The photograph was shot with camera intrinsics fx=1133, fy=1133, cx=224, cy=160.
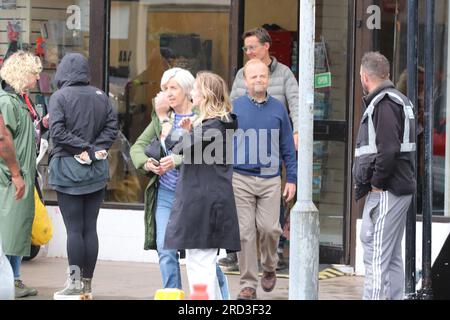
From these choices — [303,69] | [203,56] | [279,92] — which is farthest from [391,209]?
[203,56]

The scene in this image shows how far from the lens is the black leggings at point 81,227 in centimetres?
938

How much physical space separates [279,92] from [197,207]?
8.74 feet

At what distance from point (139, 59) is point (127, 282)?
265cm

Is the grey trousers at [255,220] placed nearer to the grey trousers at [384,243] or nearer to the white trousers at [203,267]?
the grey trousers at [384,243]

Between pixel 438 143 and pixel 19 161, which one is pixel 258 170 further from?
pixel 438 143

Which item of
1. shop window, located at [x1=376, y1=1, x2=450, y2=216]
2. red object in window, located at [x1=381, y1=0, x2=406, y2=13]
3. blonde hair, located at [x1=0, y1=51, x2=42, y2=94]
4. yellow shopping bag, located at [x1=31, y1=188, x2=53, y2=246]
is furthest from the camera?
red object in window, located at [x1=381, y1=0, x2=406, y2=13]

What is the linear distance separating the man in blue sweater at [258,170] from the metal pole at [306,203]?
848 mm

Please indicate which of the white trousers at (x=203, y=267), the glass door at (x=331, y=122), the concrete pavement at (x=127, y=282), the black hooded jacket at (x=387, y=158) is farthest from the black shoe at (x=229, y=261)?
the white trousers at (x=203, y=267)

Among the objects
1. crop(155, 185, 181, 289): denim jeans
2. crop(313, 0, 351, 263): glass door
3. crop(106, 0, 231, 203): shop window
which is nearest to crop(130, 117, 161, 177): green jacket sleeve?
crop(155, 185, 181, 289): denim jeans

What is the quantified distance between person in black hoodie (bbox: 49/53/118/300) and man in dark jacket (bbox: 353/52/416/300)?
222cm

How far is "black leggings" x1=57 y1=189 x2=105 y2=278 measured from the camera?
369 inches

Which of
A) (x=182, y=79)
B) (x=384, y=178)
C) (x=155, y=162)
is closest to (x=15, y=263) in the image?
(x=155, y=162)

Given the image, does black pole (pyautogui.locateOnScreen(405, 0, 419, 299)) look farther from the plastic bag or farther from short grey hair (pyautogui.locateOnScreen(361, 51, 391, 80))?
the plastic bag

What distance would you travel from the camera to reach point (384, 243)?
856 centimetres
